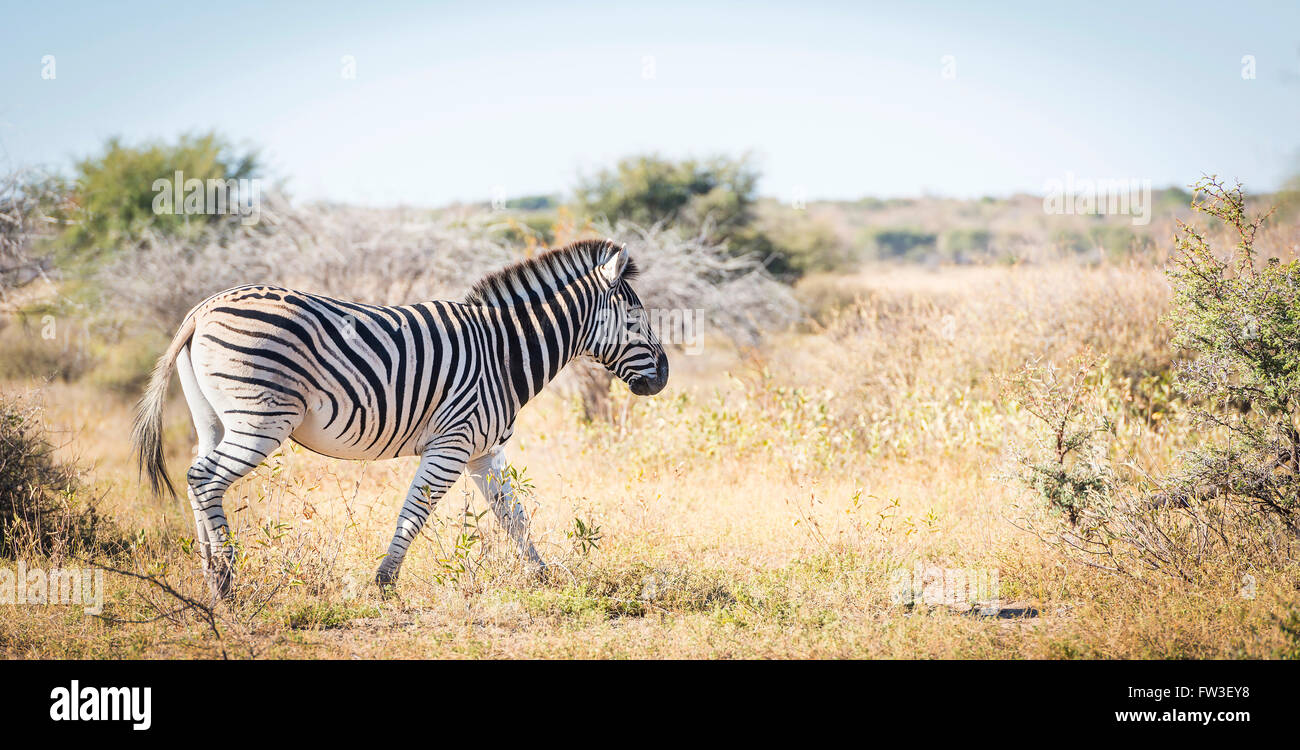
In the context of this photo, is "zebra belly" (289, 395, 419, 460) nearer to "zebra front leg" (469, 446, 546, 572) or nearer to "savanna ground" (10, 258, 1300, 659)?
"savanna ground" (10, 258, 1300, 659)

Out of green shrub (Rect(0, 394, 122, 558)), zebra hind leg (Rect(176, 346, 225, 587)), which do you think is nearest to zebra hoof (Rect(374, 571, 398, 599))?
zebra hind leg (Rect(176, 346, 225, 587))

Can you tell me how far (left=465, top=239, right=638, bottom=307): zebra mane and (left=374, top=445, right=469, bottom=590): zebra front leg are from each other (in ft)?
3.76

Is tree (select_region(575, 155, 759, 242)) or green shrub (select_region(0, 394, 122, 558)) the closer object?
green shrub (select_region(0, 394, 122, 558))

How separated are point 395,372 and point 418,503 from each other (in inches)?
32.5

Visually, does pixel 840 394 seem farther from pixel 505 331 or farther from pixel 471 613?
pixel 471 613

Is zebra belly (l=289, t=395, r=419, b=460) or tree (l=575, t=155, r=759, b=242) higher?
tree (l=575, t=155, r=759, b=242)

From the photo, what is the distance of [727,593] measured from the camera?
18.4ft

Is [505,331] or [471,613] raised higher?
[505,331]

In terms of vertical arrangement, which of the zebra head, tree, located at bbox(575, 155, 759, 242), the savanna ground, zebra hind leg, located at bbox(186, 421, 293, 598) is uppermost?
tree, located at bbox(575, 155, 759, 242)

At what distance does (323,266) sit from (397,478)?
5.83 meters

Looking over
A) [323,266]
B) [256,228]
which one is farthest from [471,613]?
[256,228]

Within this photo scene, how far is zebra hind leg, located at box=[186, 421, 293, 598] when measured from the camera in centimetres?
491
